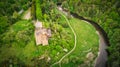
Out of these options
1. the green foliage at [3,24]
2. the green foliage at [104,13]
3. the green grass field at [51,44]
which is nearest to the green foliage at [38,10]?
the green grass field at [51,44]

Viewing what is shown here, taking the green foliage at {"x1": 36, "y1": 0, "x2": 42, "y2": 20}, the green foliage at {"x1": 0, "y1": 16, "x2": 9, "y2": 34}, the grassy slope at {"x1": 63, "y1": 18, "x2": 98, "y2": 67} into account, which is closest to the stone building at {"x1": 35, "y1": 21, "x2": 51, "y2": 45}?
the green foliage at {"x1": 36, "y1": 0, "x2": 42, "y2": 20}

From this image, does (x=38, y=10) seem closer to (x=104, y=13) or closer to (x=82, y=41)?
(x=82, y=41)

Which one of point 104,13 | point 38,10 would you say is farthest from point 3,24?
point 104,13

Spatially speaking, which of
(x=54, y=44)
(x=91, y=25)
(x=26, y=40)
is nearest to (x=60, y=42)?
(x=54, y=44)

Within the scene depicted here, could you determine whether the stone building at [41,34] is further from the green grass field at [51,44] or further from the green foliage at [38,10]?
the green foliage at [38,10]

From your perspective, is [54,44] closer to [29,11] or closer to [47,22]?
[47,22]

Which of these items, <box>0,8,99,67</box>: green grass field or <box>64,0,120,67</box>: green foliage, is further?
<box>64,0,120,67</box>: green foliage

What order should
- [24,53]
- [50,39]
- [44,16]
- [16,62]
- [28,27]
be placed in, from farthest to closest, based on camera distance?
[44,16] → [28,27] → [50,39] → [24,53] → [16,62]

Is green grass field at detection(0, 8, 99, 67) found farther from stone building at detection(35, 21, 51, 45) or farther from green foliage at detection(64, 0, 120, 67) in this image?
green foliage at detection(64, 0, 120, 67)
